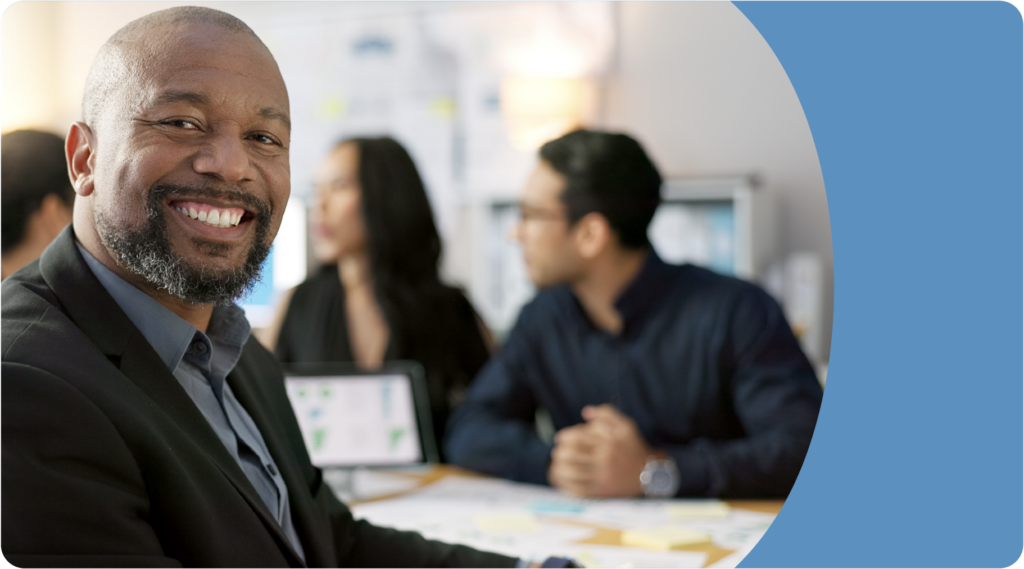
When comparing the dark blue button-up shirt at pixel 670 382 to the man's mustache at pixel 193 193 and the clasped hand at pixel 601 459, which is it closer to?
the clasped hand at pixel 601 459

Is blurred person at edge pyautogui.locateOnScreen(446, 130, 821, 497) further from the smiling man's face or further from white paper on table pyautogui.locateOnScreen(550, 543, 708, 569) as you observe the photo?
the smiling man's face

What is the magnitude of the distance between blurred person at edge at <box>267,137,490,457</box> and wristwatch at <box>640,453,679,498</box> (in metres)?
0.66

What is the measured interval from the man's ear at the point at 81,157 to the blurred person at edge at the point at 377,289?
122 cm

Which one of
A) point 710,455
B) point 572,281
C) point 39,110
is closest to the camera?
point 39,110

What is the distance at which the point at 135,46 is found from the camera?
0.60 metres

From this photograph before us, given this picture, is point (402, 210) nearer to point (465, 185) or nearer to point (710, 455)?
point (465, 185)

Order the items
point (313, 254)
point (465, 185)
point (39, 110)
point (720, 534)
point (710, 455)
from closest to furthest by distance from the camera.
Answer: point (39, 110) < point (720, 534) < point (710, 455) < point (313, 254) < point (465, 185)

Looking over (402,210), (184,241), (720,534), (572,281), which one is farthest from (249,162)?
(402,210)

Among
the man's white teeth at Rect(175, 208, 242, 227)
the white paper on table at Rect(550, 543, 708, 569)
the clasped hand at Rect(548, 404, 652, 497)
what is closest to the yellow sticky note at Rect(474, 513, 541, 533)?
the white paper on table at Rect(550, 543, 708, 569)

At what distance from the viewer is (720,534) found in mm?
972

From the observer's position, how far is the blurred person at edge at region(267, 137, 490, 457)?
6.13 feet

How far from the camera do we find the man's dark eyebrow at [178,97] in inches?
23.0

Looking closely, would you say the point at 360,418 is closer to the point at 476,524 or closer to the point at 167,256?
the point at 476,524

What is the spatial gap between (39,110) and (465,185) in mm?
1907
